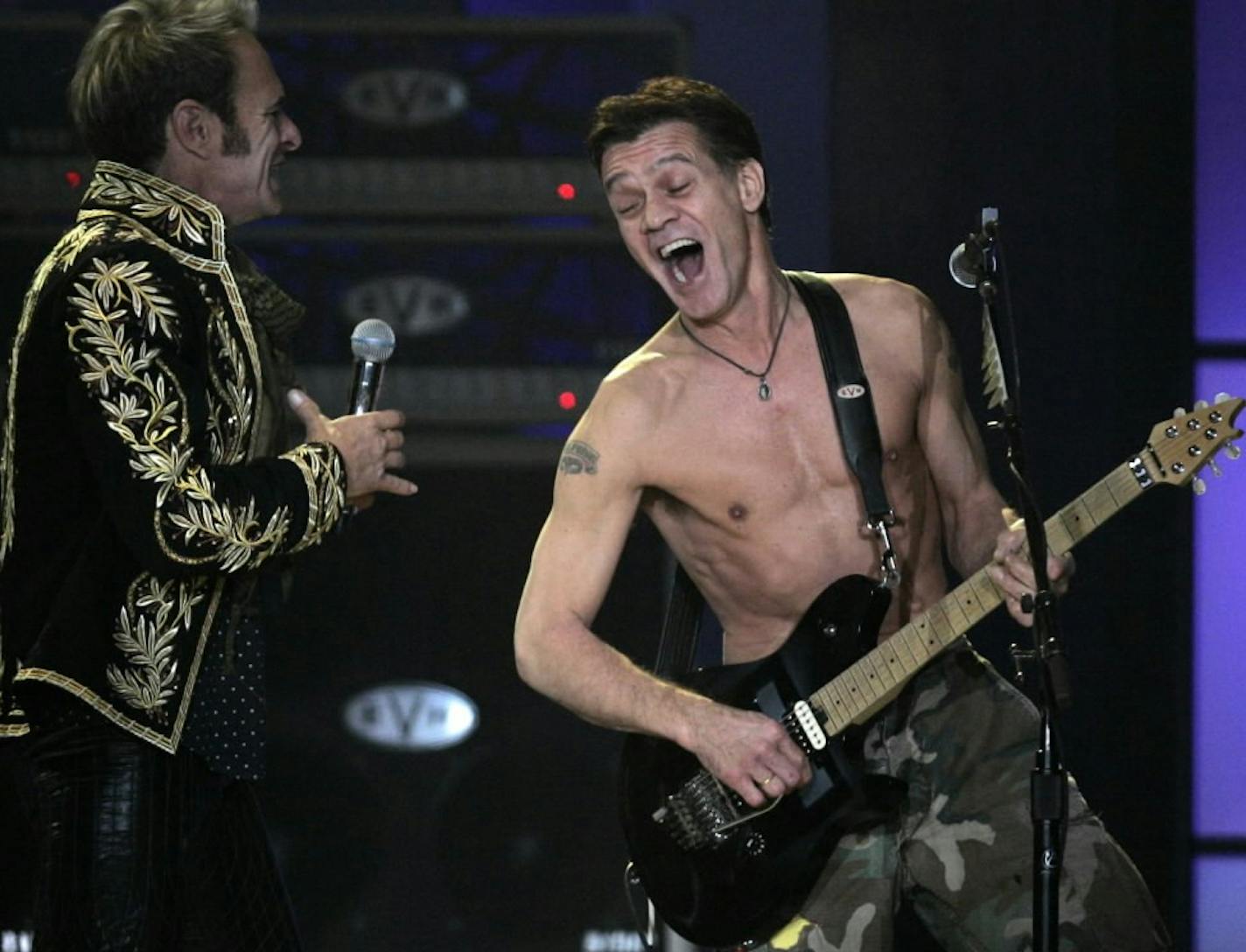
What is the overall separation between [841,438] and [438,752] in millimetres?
1564

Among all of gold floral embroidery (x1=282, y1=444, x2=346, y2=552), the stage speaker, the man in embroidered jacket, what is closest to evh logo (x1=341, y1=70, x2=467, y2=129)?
the stage speaker

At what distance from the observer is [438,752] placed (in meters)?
4.15

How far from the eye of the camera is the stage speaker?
13.5ft

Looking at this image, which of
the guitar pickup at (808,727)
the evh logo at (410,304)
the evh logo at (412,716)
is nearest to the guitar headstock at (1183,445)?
the guitar pickup at (808,727)

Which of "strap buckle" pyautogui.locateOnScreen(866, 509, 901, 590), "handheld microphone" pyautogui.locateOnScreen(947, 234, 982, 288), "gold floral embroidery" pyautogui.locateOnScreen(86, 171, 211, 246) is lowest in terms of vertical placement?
"strap buckle" pyautogui.locateOnScreen(866, 509, 901, 590)

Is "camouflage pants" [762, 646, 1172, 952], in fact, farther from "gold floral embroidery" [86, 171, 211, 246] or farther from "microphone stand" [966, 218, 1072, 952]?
"gold floral embroidery" [86, 171, 211, 246]

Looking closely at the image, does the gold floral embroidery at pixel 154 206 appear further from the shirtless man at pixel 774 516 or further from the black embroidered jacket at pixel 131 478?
the shirtless man at pixel 774 516

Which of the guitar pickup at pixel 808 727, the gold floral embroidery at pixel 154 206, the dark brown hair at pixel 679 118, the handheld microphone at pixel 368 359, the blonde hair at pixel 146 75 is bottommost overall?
the guitar pickup at pixel 808 727

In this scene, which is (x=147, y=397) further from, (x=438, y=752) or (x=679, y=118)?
(x=438, y=752)

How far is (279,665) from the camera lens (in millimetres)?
4121

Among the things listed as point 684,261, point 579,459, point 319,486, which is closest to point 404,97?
point 684,261

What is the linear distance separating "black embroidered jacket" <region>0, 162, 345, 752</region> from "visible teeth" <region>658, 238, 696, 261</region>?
0.82 m

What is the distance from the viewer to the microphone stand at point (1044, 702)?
229cm

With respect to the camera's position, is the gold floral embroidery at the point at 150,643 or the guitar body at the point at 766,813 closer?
the gold floral embroidery at the point at 150,643
